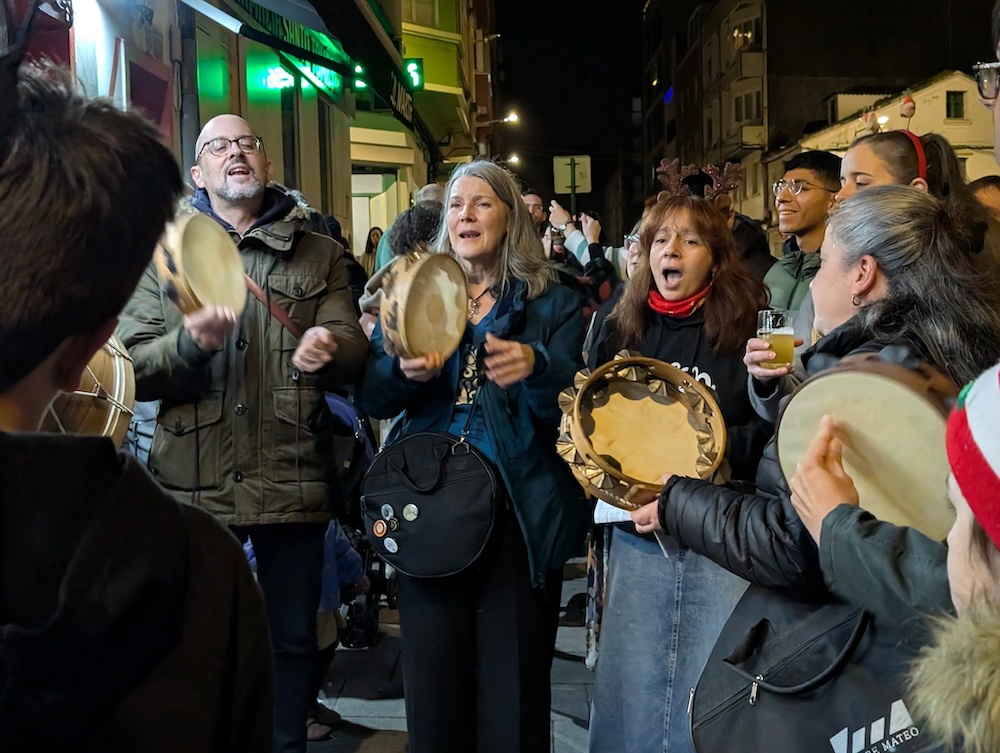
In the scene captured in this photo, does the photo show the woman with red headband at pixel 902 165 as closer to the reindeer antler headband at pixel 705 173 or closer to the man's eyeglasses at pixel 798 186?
the man's eyeglasses at pixel 798 186

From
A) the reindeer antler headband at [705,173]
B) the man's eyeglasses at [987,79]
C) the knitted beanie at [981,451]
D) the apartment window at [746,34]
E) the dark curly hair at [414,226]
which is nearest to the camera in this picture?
the knitted beanie at [981,451]

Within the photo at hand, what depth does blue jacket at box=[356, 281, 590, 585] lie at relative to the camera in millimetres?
2770

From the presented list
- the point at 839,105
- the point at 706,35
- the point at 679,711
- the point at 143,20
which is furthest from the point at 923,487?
the point at 706,35

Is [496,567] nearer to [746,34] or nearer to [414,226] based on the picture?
[414,226]

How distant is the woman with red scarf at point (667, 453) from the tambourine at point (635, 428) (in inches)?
7.6

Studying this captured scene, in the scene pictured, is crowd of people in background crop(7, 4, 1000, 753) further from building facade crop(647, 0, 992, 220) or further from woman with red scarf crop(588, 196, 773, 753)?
building facade crop(647, 0, 992, 220)

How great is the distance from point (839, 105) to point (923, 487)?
105 ft

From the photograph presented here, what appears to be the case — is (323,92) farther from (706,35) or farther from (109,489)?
(706,35)

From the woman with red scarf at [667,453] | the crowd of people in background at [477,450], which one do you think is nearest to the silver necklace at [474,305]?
the crowd of people in background at [477,450]

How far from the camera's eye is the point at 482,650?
2824mm

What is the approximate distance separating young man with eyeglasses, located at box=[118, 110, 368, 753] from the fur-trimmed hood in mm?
1982

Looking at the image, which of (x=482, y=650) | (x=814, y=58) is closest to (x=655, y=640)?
(x=482, y=650)

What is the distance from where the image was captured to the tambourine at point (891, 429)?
1729 mm

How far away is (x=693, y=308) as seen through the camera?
10.2ft
